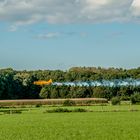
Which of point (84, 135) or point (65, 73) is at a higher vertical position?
point (65, 73)

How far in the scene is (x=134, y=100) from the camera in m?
132

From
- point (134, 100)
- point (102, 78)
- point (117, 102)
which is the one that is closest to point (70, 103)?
point (117, 102)

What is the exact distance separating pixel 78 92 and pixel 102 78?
28.0 m

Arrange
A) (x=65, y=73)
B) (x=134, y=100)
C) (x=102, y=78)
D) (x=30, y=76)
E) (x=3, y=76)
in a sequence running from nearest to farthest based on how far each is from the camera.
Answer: (x=134, y=100)
(x=3, y=76)
(x=30, y=76)
(x=102, y=78)
(x=65, y=73)

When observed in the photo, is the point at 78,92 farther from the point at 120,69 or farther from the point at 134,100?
the point at 120,69

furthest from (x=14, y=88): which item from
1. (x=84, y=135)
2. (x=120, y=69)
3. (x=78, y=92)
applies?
(x=84, y=135)

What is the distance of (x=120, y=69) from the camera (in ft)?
654

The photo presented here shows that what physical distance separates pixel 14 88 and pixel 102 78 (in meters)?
42.0

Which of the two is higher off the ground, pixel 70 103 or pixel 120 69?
pixel 120 69

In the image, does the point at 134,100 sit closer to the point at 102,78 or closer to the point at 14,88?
the point at 14,88

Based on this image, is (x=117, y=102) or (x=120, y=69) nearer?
(x=117, y=102)

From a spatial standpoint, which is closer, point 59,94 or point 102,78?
point 59,94

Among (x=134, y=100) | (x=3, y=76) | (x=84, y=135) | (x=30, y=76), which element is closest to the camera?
(x=84, y=135)

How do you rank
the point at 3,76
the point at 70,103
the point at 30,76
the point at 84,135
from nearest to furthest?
the point at 84,135 → the point at 70,103 → the point at 3,76 → the point at 30,76
